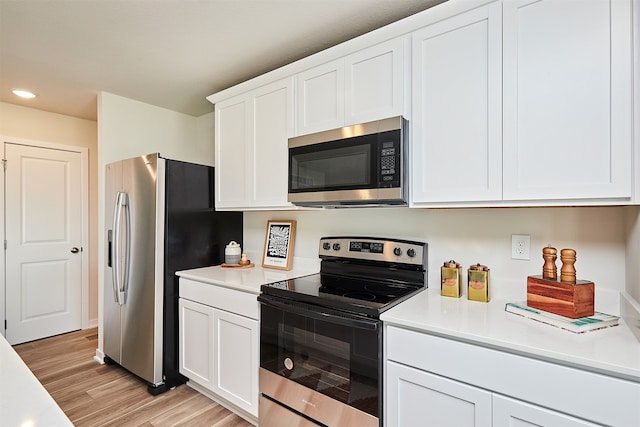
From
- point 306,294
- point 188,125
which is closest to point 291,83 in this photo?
point 306,294

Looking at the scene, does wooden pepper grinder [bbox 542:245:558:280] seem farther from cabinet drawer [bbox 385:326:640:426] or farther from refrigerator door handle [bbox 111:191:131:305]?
refrigerator door handle [bbox 111:191:131:305]

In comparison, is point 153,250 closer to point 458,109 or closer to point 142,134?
point 142,134

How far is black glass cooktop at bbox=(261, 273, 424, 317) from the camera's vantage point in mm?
1513

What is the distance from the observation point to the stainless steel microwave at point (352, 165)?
1.62m

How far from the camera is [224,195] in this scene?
8.40 ft

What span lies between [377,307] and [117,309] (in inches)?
88.1

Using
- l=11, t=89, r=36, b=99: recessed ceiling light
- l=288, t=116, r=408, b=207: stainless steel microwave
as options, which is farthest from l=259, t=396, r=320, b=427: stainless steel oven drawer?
l=11, t=89, r=36, b=99: recessed ceiling light

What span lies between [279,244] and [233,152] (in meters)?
0.79

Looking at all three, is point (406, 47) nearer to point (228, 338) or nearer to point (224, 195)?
point (224, 195)

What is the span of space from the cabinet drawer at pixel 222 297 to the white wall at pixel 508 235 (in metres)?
0.77

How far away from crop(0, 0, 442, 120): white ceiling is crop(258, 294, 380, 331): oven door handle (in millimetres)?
1552

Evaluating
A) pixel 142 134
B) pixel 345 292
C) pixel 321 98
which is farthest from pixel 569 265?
pixel 142 134

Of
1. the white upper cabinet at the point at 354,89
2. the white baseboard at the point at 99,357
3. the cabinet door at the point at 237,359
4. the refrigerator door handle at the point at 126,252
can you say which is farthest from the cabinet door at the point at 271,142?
the white baseboard at the point at 99,357

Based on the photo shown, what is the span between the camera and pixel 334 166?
6.04ft
